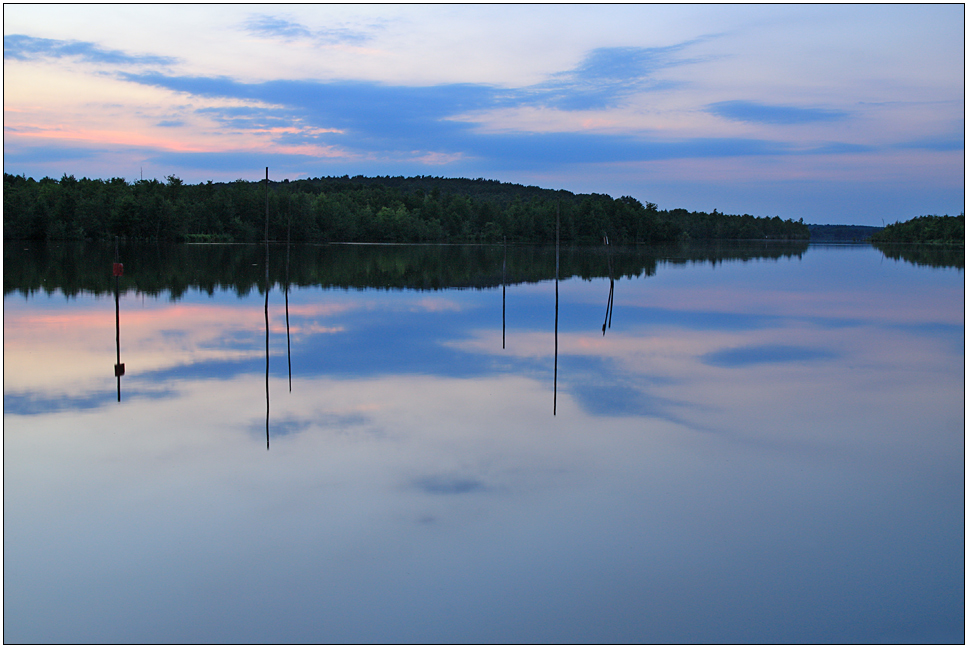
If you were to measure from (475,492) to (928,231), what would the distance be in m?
161

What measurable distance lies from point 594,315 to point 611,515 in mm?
18639

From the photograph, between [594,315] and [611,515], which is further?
[594,315]

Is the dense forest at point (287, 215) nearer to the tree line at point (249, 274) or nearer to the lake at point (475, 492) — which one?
the tree line at point (249, 274)

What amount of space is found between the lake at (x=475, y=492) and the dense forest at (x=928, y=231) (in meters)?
109

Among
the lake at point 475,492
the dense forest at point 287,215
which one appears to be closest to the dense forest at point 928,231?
the dense forest at point 287,215

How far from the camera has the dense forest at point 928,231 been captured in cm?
12588

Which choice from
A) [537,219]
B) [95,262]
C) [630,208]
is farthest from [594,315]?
[630,208]

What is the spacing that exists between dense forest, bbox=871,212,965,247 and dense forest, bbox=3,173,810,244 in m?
43.5

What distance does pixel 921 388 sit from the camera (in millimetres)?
14859

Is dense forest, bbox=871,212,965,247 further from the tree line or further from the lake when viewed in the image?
the lake

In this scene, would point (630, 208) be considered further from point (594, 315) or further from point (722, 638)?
point (722, 638)

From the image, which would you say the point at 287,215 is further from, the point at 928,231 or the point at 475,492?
the point at 928,231

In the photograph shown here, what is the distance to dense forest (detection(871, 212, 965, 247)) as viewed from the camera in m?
126

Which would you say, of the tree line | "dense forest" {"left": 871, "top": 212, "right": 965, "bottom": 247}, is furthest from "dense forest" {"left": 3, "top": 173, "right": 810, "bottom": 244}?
"dense forest" {"left": 871, "top": 212, "right": 965, "bottom": 247}
